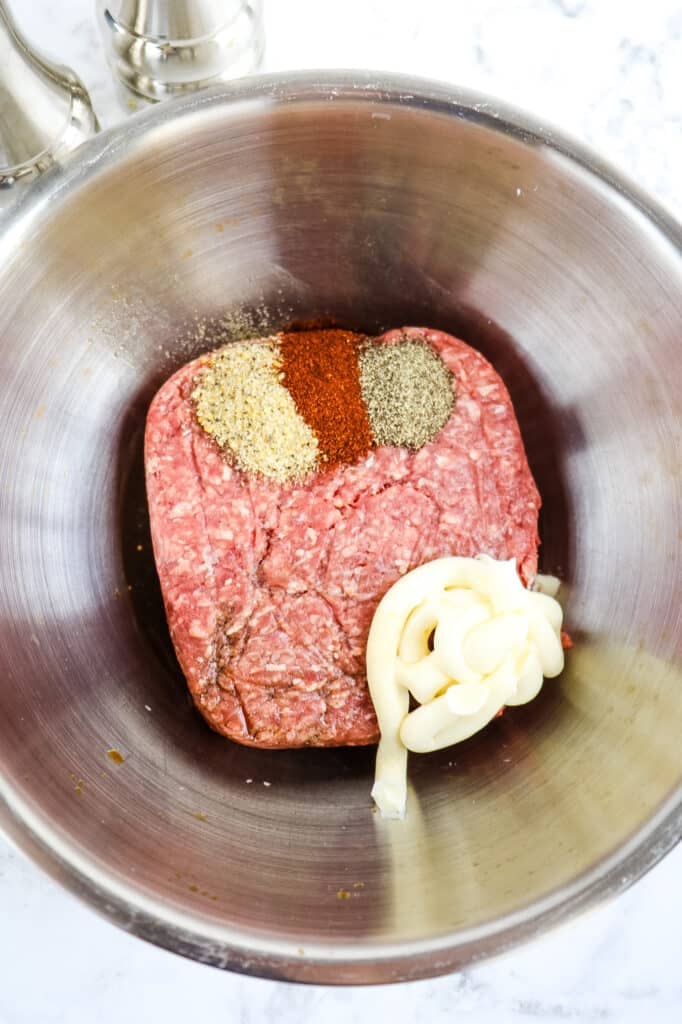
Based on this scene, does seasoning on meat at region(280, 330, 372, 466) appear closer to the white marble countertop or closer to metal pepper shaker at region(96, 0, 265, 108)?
metal pepper shaker at region(96, 0, 265, 108)

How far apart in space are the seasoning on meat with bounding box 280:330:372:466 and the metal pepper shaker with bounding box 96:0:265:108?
651mm

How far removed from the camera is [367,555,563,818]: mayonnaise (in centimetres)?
167

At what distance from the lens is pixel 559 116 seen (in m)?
2.33

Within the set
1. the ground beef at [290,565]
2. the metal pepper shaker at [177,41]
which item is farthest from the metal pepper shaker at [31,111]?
the ground beef at [290,565]

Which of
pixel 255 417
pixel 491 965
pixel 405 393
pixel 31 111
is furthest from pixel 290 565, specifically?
pixel 31 111

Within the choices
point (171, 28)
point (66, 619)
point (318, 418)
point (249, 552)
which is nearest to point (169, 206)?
point (171, 28)

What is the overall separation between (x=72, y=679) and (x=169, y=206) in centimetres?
100

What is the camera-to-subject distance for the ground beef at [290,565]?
1856mm

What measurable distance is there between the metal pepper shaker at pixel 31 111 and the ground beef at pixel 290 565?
69cm

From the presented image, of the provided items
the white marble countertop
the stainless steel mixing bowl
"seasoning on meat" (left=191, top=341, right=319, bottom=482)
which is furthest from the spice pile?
the white marble countertop

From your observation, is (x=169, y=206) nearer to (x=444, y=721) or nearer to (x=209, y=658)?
(x=209, y=658)

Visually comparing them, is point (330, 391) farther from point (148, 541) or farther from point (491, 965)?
point (491, 965)

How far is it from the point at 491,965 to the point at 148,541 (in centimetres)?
119

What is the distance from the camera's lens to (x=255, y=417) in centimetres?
189
